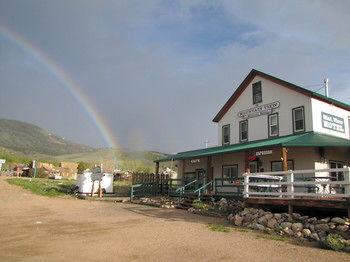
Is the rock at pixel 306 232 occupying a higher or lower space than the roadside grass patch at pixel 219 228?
higher

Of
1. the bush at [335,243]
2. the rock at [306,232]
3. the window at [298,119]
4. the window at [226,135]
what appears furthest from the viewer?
the window at [226,135]

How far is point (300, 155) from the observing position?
2333cm

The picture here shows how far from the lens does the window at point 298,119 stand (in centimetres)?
2436

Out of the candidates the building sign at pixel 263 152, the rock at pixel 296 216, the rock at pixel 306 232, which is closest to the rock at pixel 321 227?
the rock at pixel 306 232

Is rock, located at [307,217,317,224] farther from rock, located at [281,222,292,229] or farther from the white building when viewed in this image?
the white building

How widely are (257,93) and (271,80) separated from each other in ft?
5.14

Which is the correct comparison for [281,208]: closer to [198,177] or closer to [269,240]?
[269,240]

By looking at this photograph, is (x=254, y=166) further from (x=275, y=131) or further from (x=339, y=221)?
(x=339, y=221)

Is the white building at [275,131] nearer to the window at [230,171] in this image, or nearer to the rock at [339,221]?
the window at [230,171]

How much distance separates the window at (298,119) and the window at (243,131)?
437 cm

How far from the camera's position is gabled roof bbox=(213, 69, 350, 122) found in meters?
24.3

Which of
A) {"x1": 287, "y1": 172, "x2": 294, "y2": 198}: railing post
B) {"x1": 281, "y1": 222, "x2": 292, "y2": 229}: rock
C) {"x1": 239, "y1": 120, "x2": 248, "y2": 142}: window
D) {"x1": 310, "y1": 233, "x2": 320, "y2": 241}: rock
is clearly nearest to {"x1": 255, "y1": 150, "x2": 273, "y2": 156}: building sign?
{"x1": 239, "y1": 120, "x2": 248, "y2": 142}: window

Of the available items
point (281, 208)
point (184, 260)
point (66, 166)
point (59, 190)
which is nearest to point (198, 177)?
point (59, 190)

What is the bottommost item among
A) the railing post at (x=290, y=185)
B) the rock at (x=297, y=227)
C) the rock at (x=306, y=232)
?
the rock at (x=306, y=232)
